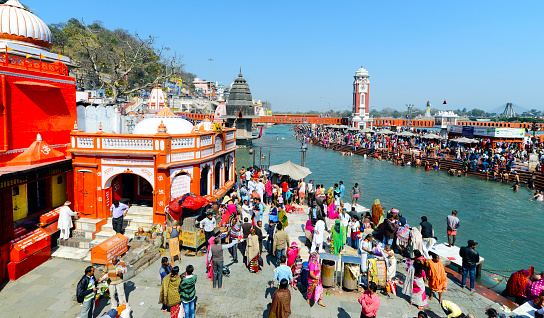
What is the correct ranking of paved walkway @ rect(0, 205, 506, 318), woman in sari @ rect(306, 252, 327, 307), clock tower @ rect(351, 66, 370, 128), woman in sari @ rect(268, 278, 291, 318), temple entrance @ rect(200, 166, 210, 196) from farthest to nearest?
clock tower @ rect(351, 66, 370, 128)
temple entrance @ rect(200, 166, 210, 196)
woman in sari @ rect(306, 252, 327, 307)
paved walkway @ rect(0, 205, 506, 318)
woman in sari @ rect(268, 278, 291, 318)

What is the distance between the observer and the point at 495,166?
2897 cm

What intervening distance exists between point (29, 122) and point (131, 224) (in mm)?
5554

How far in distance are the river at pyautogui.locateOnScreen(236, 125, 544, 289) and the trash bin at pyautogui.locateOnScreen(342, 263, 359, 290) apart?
4.81 metres

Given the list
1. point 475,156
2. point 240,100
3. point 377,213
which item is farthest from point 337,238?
point 240,100

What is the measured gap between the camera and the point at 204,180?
48.9ft

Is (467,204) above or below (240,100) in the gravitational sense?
below

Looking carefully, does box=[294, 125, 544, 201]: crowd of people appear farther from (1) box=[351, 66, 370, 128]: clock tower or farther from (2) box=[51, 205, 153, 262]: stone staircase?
(1) box=[351, 66, 370, 128]: clock tower

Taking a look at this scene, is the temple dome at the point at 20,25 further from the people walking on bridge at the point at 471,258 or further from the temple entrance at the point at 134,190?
the people walking on bridge at the point at 471,258

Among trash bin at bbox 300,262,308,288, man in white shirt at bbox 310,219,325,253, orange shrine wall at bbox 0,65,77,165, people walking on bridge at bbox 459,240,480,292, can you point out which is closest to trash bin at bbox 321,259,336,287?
trash bin at bbox 300,262,308,288

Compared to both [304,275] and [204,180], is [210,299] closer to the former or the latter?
[304,275]

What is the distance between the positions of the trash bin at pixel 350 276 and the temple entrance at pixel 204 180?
7.84m

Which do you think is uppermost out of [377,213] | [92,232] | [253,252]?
[377,213]

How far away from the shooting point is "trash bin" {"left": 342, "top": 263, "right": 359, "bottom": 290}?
339 inches

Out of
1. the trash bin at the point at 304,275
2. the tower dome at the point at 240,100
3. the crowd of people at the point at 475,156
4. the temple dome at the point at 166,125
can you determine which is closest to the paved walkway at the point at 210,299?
the trash bin at the point at 304,275
